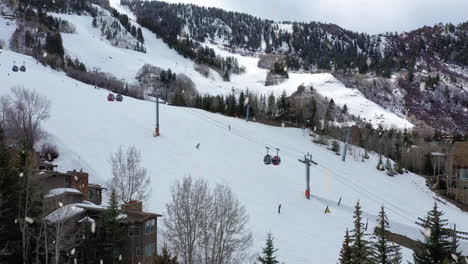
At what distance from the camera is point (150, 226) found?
32.0 m

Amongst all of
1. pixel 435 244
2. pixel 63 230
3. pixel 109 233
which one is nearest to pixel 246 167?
pixel 109 233

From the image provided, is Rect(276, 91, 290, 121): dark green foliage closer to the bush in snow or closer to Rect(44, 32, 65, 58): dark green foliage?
the bush in snow

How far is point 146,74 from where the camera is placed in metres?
178

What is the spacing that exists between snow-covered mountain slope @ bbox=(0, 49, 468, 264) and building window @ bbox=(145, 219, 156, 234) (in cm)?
604

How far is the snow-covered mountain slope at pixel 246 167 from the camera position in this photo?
42562 mm

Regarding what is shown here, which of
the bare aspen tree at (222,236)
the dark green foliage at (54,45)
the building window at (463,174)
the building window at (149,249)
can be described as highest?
the dark green foliage at (54,45)

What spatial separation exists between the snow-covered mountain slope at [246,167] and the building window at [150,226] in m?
6.04

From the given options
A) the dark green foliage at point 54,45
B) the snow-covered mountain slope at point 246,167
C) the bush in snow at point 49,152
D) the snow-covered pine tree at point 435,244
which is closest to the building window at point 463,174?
the snow-covered mountain slope at point 246,167

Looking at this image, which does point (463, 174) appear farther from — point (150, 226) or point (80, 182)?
point (80, 182)

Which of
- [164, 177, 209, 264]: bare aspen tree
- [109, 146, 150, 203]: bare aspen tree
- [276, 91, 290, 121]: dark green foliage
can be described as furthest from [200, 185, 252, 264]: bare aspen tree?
[276, 91, 290, 121]: dark green foliage

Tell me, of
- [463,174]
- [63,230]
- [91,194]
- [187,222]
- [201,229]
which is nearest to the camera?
[63,230]

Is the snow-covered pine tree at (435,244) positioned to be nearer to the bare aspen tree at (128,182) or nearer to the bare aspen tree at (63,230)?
the bare aspen tree at (63,230)

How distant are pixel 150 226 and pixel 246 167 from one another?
26157mm

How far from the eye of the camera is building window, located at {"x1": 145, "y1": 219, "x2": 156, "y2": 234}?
104ft
